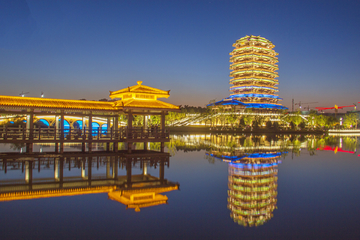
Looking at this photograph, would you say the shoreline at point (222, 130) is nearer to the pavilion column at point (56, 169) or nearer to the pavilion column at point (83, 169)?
the pavilion column at point (83, 169)

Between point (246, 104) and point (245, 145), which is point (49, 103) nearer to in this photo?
point (245, 145)

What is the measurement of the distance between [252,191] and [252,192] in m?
0.16

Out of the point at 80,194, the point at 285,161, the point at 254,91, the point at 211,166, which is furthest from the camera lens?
the point at 254,91

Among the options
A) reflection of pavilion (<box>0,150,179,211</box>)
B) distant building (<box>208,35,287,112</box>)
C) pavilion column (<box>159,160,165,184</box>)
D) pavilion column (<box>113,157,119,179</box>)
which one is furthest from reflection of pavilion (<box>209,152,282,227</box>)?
distant building (<box>208,35,287,112</box>)

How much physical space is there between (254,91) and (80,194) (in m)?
70.0

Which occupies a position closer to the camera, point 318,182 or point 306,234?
point 306,234

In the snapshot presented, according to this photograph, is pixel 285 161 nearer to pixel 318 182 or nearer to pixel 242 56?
pixel 318 182

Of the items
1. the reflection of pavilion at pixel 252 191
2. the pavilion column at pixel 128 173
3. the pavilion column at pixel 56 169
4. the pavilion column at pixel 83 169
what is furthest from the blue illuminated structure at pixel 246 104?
the pavilion column at pixel 56 169

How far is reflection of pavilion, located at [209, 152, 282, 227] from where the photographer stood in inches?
389

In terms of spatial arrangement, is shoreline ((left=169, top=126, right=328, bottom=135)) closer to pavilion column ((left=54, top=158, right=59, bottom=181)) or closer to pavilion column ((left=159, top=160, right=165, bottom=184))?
pavilion column ((left=159, top=160, right=165, bottom=184))

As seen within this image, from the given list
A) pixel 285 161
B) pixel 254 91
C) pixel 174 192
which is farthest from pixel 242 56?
pixel 174 192

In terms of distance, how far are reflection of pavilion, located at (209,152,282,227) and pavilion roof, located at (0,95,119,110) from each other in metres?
9.81

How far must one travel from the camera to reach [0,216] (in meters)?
9.09

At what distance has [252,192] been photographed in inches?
493
